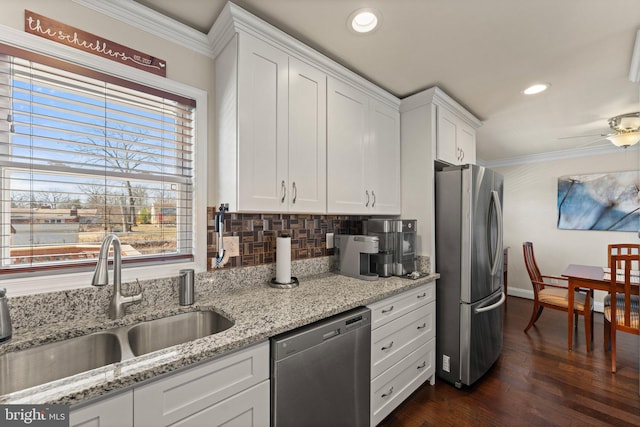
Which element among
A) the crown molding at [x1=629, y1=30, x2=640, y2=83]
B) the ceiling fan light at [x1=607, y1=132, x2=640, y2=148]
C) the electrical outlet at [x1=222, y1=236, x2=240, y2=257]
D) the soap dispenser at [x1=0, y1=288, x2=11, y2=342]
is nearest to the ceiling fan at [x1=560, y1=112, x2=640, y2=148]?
the ceiling fan light at [x1=607, y1=132, x2=640, y2=148]

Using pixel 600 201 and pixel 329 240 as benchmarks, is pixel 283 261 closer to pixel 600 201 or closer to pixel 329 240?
pixel 329 240

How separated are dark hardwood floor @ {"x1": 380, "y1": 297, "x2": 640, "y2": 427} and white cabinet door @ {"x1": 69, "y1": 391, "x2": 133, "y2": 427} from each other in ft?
5.26

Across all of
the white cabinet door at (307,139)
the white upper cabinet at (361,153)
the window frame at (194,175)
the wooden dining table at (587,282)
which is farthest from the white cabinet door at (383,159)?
the wooden dining table at (587,282)

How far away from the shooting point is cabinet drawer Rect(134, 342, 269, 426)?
2.92 ft

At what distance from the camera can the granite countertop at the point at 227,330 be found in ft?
2.56

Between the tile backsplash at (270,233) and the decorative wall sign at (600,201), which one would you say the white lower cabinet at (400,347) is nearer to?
the tile backsplash at (270,233)

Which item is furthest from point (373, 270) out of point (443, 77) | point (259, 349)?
point (443, 77)

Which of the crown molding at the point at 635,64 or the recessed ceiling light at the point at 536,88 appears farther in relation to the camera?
the recessed ceiling light at the point at 536,88

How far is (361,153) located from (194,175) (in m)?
1.21

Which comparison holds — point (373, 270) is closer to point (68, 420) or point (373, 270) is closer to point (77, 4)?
point (68, 420)

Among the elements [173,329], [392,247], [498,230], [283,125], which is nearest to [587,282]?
[498,230]

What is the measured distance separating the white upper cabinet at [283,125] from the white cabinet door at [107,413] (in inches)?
→ 34.6

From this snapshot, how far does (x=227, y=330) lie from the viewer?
44.7 inches

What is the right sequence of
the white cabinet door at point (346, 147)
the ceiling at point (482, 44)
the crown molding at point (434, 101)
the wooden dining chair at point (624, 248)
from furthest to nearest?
the wooden dining chair at point (624, 248) < the crown molding at point (434, 101) < the white cabinet door at point (346, 147) < the ceiling at point (482, 44)
